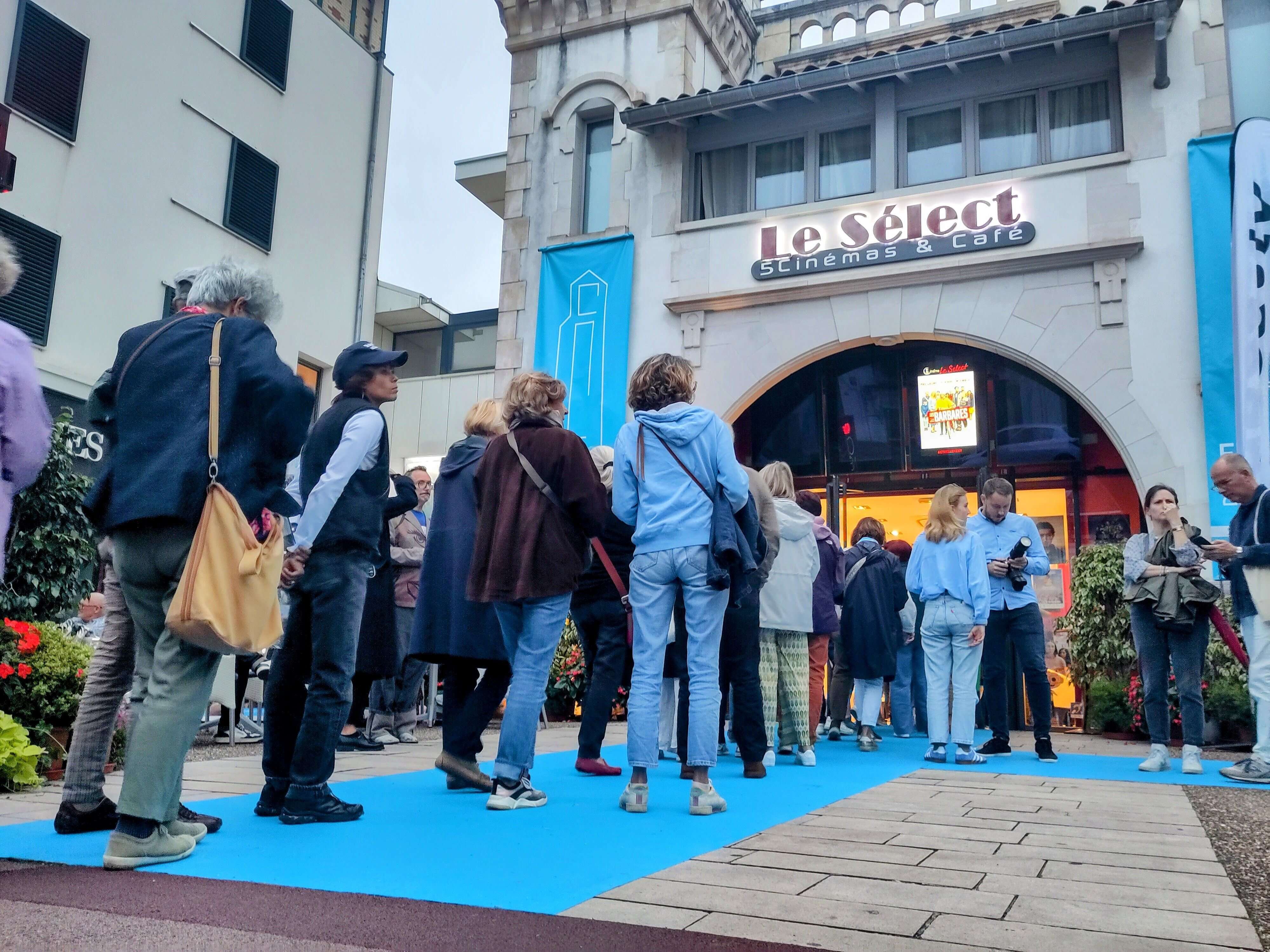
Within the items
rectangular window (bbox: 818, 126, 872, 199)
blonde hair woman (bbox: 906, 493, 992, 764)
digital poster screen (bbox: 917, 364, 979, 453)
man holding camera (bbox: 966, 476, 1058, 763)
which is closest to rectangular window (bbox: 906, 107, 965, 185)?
rectangular window (bbox: 818, 126, 872, 199)

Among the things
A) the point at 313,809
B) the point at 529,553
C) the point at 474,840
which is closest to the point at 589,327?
the point at 529,553

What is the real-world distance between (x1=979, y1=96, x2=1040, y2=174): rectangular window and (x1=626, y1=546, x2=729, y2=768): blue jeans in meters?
9.52

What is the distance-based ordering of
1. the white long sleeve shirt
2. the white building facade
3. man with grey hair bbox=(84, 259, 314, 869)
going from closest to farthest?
man with grey hair bbox=(84, 259, 314, 869), the white long sleeve shirt, the white building facade

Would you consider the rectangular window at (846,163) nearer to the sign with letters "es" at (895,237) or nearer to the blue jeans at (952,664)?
the sign with letters "es" at (895,237)

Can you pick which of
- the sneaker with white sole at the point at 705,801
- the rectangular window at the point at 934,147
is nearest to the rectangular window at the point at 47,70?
the rectangular window at the point at 934,147

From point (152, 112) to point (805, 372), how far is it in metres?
9.86

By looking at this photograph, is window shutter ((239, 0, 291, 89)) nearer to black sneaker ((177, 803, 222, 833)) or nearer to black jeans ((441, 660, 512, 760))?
black jeans ((441, 660, 512, 760))

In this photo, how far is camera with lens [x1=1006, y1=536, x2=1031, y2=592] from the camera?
704 centimetres

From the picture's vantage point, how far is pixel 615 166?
545 inches

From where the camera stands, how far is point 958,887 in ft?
9.81

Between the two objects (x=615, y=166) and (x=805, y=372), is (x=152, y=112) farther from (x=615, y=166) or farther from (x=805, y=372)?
(x=805, y=372)

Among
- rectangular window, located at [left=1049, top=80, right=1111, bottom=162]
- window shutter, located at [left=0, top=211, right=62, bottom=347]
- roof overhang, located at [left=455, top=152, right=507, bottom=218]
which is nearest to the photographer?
rectangular window, located at [left=1049, top=80, right=1111, bottom=162]

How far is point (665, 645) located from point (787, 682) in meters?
2.49

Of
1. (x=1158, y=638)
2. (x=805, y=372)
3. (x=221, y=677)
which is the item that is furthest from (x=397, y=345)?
(x=1158, y=638)
